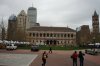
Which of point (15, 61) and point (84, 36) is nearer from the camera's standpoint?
point (15, 61)

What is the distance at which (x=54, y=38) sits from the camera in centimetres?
16488

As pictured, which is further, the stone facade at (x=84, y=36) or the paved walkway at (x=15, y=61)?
the stone facade at (x=84, y=36)

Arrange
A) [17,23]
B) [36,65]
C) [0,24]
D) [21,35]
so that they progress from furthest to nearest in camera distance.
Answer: [17,23] < [21,35] < [0,24] < [36,65]

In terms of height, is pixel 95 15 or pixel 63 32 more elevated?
pixel 95 15

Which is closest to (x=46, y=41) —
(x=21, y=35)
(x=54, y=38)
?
(x=54, y=38)

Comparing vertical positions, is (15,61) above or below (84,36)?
below

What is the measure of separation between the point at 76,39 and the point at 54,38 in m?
15.9

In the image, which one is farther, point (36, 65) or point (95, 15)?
point (95, 15)

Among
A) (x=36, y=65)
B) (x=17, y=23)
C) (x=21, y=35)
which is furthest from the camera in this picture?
(x=17, y=23)

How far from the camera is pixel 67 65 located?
93.7 ft

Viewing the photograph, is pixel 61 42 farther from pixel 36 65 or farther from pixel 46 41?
pixel 36 65

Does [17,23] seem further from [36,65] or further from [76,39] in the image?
[36,65]

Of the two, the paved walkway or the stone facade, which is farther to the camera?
the stone facade

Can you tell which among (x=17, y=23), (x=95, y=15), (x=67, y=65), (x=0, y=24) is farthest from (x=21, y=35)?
(x=67, y=65)
